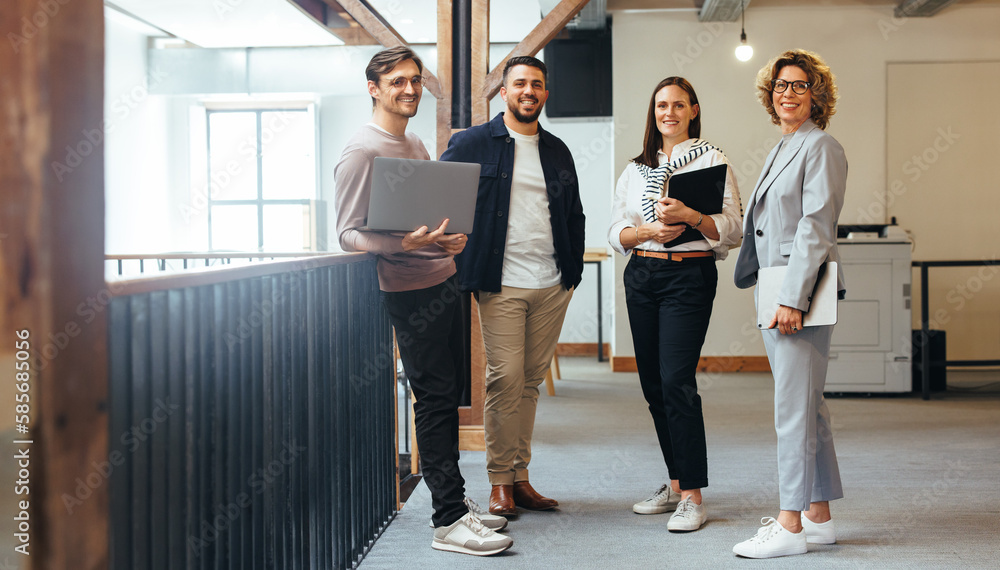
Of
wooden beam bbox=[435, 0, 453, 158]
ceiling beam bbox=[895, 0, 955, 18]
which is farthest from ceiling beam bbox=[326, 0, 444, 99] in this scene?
ceiling beam bbox=[895, 0, 955, 18]

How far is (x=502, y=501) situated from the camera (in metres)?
2.62

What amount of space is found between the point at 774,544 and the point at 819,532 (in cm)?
20

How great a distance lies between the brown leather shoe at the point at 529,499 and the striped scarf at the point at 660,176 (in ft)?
3.51

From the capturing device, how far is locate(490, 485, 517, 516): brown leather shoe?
2.62m

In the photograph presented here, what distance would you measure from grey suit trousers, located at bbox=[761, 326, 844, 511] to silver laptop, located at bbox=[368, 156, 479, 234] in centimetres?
100

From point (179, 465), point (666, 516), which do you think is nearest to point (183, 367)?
point (179, 465)

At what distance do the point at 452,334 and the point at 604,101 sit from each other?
4408mm

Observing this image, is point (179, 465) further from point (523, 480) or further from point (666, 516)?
point (666, 516)

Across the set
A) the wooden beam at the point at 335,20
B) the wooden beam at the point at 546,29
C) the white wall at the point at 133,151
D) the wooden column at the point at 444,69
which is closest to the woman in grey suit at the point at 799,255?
the wooden beam at the point at 546,29

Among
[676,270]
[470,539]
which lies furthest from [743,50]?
[470,539]

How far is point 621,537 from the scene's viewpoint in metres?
2.47

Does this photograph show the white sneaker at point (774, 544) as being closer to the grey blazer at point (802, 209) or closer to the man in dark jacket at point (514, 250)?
the grey blazer at point (802, 209)

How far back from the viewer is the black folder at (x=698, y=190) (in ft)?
7.91

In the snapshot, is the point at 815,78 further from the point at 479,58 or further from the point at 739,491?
the point at 479,58
